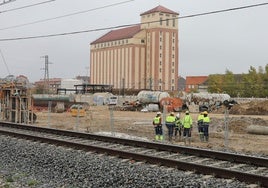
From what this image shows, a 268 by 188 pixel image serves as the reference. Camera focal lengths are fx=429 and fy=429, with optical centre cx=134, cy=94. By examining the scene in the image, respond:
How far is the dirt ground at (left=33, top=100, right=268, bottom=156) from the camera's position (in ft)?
67.5

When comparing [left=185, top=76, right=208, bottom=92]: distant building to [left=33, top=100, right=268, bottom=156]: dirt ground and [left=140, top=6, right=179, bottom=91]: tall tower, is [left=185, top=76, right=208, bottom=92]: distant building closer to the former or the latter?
[left=140, top=6, right=179, bottom=91]: tall tower

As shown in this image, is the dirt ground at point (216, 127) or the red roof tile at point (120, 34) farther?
the red roof tile at point (120, 34)

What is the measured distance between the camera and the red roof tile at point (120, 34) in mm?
137750

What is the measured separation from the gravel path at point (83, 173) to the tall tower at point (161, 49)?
118 meters

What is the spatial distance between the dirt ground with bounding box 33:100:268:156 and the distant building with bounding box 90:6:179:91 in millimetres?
75741

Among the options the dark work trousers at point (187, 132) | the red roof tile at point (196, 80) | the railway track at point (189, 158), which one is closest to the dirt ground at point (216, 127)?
the dark work trousers at point (187, 132)

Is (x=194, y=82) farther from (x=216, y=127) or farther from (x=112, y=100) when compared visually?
Result: (x=216, y=127)

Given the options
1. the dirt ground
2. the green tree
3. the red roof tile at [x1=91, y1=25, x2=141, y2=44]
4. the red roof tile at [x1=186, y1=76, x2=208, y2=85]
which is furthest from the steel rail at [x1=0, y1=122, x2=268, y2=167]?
the red roof tile at [x1=186, y1=76, x2=208, y2=85]

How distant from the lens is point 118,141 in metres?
16.6

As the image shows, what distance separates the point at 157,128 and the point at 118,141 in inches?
236

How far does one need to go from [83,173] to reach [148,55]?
12525 centimetres

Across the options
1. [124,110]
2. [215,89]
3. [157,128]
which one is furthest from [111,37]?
[157,128]

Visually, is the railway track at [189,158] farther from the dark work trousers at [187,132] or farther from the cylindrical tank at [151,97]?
the cylindrical tank at [151,97]

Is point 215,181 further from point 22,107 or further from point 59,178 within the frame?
point 22,107
